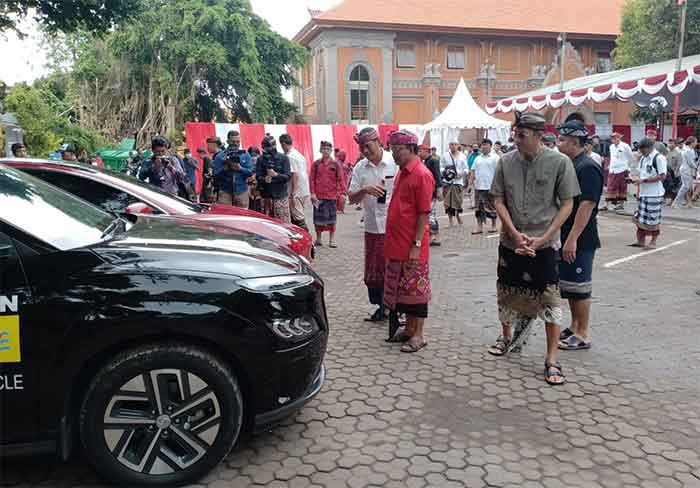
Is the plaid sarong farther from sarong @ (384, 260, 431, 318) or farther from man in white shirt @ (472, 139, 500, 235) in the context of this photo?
sarong @ (384, 260, 431, 318)

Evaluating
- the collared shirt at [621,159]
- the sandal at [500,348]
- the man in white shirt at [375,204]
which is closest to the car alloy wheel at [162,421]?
the sandal at [500,348]

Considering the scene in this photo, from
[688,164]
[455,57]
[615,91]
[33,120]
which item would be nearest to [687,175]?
[688,164]

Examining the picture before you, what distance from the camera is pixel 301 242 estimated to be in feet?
18.0

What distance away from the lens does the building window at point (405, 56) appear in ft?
116

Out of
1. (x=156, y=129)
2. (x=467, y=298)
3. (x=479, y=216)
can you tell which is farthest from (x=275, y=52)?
(x=467, y=298)

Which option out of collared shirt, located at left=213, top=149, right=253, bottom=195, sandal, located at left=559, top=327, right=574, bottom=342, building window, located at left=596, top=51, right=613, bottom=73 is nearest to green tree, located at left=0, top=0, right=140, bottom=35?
collared shirt, located at left=213, top=149, right=253, bottom=195

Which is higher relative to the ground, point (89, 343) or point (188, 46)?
point (188, 46)

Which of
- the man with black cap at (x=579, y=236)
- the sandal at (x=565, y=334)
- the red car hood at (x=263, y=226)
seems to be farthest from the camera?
the red car hood at (x=263, y=226)

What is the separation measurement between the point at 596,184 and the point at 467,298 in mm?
2385

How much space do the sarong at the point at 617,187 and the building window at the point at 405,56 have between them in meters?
23.5

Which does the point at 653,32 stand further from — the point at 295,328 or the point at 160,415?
the point at 160,415

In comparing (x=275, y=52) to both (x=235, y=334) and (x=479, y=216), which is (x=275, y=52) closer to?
(x=479, y=216)

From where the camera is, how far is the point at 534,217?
163 inches

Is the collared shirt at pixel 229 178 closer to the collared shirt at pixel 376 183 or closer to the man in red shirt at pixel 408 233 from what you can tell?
the collared shirt at pixel 376 183
